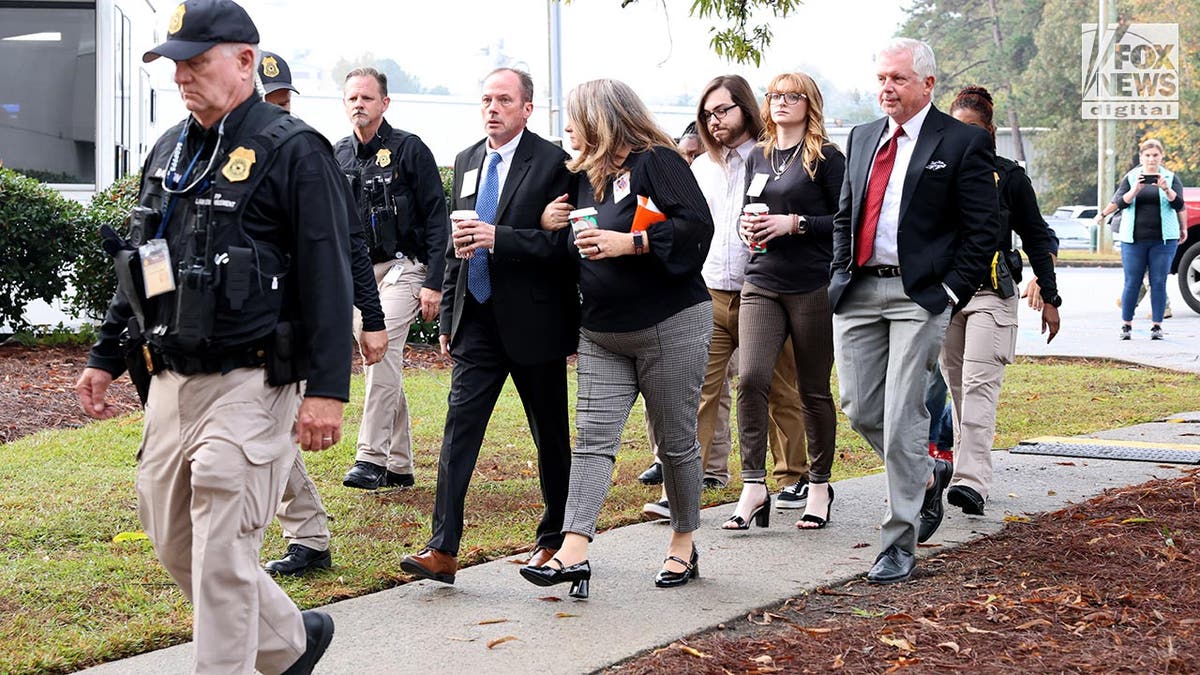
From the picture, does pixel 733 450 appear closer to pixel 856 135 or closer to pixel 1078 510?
pixel 1078 510

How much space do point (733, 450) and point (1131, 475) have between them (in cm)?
236

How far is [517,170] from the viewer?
5605mm

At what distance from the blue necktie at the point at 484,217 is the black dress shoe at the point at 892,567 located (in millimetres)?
1836

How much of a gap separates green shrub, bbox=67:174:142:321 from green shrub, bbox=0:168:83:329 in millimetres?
90

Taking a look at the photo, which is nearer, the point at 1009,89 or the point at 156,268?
the point at 156,268

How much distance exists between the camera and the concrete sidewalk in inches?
181

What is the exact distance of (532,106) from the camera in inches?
226

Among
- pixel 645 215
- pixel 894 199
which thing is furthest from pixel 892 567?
pixel 645 215

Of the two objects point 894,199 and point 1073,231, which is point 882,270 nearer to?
point 894,199

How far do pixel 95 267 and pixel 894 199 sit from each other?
917cm

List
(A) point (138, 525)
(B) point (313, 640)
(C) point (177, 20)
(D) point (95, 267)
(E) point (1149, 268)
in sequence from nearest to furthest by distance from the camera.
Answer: (C) point (177, 20) < (B) point (313, 640) < (A) point (138, 525) < (D) point (95, 267) < (E) point (1149, 268)

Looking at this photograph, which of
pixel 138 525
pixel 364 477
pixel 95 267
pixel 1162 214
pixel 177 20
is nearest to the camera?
pixel 177 20

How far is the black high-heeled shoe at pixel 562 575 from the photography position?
16.9ft

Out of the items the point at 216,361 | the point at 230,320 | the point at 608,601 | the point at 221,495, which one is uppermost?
the point at 230,320
